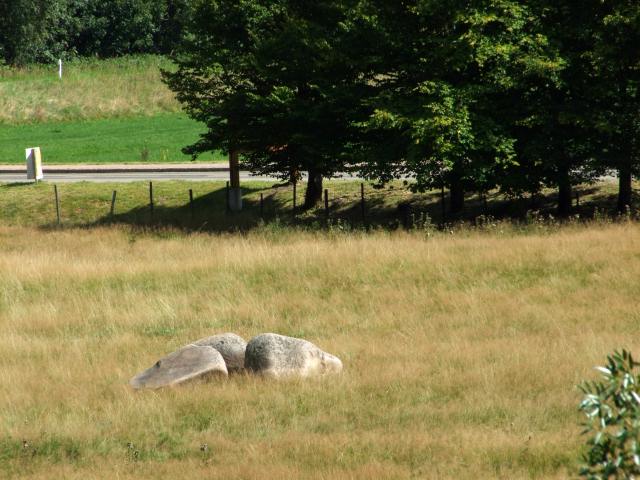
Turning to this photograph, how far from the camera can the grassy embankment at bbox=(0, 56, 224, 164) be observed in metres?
55.5

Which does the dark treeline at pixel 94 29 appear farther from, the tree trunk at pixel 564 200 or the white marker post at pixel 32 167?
the tree trunk at pixel 564 200

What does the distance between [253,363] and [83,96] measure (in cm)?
6027

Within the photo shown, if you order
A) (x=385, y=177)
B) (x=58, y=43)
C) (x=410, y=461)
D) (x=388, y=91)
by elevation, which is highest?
(x=58, y=43)

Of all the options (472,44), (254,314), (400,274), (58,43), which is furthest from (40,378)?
(58,43)

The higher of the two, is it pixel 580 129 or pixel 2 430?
pixel 580 129

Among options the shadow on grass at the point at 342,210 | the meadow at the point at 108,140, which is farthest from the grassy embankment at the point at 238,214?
the meadow at the point at 108,140

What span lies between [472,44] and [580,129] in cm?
386

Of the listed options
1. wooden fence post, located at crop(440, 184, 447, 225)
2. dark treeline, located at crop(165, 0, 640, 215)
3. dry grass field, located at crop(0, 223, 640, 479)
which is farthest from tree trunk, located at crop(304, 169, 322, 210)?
dry grass field, located at crop(0, 223, 640, 479)

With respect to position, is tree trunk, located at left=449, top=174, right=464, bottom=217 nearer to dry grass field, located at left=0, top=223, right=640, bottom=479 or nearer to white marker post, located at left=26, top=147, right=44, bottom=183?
dry grass field, located at left=0, top=223, right=640, bottom=479

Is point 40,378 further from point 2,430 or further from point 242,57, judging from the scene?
point 242,57

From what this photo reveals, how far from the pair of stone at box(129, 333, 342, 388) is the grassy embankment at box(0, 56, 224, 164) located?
133 ft

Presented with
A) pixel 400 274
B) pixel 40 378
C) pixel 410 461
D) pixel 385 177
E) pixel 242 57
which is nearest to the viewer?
pixel 410 461

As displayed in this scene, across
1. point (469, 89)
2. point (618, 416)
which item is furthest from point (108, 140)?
point (618, 416)

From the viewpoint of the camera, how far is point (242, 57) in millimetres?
31781
